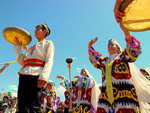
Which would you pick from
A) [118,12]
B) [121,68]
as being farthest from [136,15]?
[121,68]

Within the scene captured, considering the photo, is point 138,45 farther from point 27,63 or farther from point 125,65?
point 27,63

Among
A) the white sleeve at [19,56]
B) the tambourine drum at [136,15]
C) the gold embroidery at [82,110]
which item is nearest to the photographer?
the tambourine drum at [136,15]

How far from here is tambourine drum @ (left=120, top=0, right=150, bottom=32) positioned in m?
2.19

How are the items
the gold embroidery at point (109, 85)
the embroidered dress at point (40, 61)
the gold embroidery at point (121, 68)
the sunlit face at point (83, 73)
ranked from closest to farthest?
the embroidered dress at point (40, 61) < the gold embroidery at point (109, 85) < the gold embroidery at point (121, 68) < the sunlit face at point (83, 73)

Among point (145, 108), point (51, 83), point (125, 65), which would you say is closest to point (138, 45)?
point (125, 65)

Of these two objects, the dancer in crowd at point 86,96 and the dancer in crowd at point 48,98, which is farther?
the dancer in crowd at point 48,98

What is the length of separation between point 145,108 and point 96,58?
1.40 m

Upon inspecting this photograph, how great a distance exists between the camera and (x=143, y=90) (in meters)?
2.99

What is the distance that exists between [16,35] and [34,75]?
992 mm

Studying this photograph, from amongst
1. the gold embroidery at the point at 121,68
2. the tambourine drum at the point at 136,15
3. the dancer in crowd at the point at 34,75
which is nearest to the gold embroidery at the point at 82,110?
the gold embroidery at the point at 121,68

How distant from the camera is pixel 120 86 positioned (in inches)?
107

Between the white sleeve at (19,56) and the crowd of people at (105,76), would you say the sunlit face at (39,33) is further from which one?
the white sleeve at (19,56)

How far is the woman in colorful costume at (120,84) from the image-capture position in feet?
8.43

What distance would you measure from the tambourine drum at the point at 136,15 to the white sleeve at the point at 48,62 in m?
1.29
